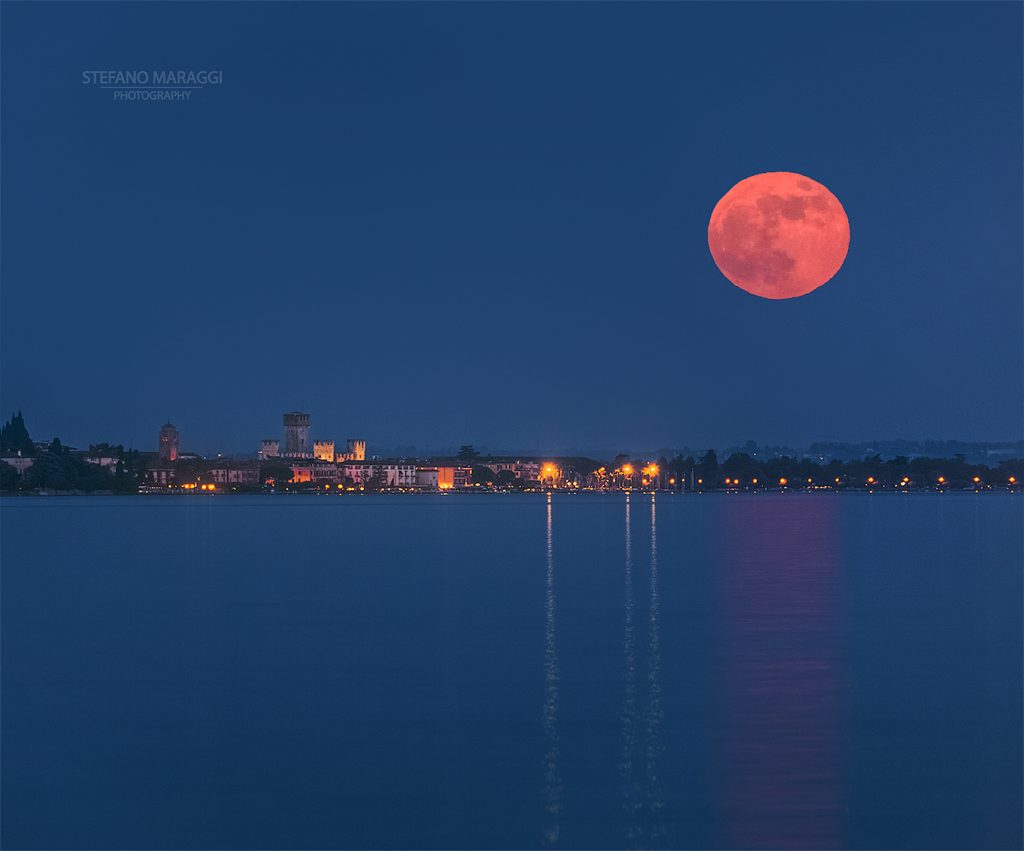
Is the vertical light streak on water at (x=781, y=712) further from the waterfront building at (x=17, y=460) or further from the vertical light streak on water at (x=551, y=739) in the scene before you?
the waterfront building at (x=17, y=460)

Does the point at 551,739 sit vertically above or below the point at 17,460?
below

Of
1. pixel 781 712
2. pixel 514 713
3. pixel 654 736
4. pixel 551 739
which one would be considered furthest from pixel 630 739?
pixel 781 712

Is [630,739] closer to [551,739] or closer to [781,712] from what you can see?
[551,739]

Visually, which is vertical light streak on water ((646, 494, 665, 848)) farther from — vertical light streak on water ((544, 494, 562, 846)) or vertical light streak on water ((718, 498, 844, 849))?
vertical light streak on water ((544, 494, 562, 846))

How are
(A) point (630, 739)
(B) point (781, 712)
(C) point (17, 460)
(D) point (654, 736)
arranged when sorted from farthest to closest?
(C) point (17, 460)
(B) point (781, 712)
(D) point (654, 736)
(A) point (630, 739)

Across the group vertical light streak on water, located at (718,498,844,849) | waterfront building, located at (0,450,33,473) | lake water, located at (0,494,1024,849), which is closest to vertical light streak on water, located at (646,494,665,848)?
lake water, located at (0,494,1024,849)

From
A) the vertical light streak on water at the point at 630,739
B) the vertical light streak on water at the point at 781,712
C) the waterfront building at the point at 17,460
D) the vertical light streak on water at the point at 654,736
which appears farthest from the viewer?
the waterfront building at the point at 17,460

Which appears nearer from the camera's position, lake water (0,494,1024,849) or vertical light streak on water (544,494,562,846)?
vertical light streak on water (544,494,562,846)

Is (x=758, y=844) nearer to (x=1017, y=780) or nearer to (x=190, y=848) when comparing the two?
(x=1017, y=780)

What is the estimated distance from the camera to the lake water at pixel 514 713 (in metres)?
12.7

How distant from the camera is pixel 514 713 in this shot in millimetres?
17656

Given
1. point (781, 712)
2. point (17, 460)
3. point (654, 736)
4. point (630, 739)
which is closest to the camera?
point (630, 739)

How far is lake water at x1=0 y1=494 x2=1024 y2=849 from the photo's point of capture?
41.8 ft

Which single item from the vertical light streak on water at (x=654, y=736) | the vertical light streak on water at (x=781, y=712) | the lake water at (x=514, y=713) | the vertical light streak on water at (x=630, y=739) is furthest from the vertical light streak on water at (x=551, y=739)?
the vertical light streak on water at (x=781, y=712)
